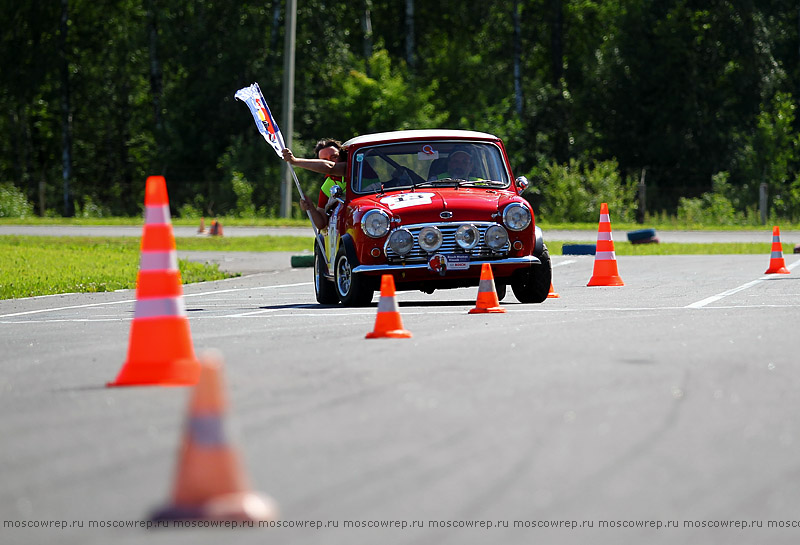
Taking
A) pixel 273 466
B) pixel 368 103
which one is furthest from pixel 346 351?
pixel 368 103

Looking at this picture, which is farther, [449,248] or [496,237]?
[496,237]

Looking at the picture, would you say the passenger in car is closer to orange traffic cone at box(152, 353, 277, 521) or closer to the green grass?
the green grass

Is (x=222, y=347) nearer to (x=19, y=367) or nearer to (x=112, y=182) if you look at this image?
(x=19, y=367)

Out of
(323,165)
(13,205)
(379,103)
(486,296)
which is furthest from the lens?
(379,103)

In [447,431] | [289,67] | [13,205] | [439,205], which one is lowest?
[13,205]

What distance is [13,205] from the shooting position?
55125mm

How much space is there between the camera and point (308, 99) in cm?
5872

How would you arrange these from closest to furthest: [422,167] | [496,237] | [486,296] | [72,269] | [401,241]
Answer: [486,296]
[401,241]
[496,237]
[422,167]
[72,269]

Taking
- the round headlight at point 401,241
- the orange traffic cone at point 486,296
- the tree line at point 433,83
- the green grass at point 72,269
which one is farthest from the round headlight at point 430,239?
the tree line at point 433,83

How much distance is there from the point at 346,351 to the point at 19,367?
6.82 feet

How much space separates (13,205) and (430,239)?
44.0 meters

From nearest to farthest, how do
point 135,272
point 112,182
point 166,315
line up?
point 166,315 → point 135,272 → point 112,182

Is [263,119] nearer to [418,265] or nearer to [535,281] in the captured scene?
[418,265]

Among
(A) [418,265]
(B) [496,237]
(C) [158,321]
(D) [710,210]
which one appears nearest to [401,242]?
(A) [418,265]
